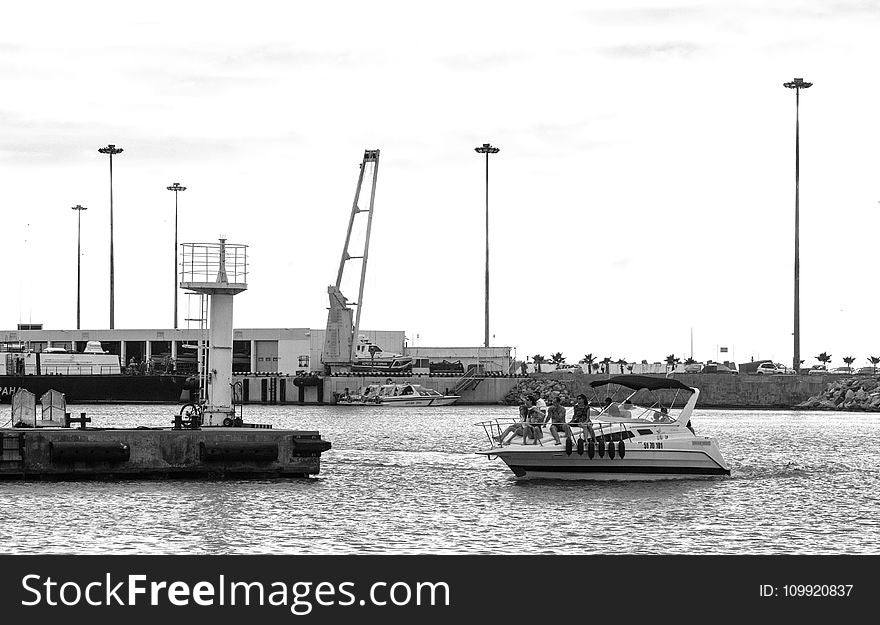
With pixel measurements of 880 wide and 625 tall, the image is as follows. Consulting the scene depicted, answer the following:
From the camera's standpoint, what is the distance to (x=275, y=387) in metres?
152

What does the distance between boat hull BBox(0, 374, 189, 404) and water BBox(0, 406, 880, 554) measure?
3276 inches

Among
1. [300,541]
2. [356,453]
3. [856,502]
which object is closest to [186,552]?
[300,541]

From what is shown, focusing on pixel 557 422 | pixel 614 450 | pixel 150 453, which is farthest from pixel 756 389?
pixel 150 453

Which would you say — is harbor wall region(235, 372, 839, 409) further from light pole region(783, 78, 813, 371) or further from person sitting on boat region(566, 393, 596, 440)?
person sitting on boat region(566, 393, 596, 440)

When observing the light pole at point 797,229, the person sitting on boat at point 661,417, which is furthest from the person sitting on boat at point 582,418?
the light pole at point 797,229

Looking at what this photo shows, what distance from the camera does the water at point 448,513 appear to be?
35.2 metres

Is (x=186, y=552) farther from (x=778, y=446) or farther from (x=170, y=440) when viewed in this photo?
(x=778, y=446)

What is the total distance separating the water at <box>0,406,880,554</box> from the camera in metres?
35.2

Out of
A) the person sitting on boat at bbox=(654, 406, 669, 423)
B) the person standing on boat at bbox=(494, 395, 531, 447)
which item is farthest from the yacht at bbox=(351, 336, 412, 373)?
the person sitting on boat at bbox=(654, 406, 669, 423)

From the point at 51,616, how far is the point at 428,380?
13312cm

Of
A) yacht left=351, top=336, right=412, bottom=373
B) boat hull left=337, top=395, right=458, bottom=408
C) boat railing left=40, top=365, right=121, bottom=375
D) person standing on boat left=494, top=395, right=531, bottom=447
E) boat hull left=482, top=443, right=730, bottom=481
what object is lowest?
boat hull left=337, top=395, right=458, bottom=408

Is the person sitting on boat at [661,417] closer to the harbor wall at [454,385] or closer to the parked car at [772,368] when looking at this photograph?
the harbor wall at [454,385]

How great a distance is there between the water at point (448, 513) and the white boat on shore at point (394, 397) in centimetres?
8240

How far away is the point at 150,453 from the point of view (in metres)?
46.9
